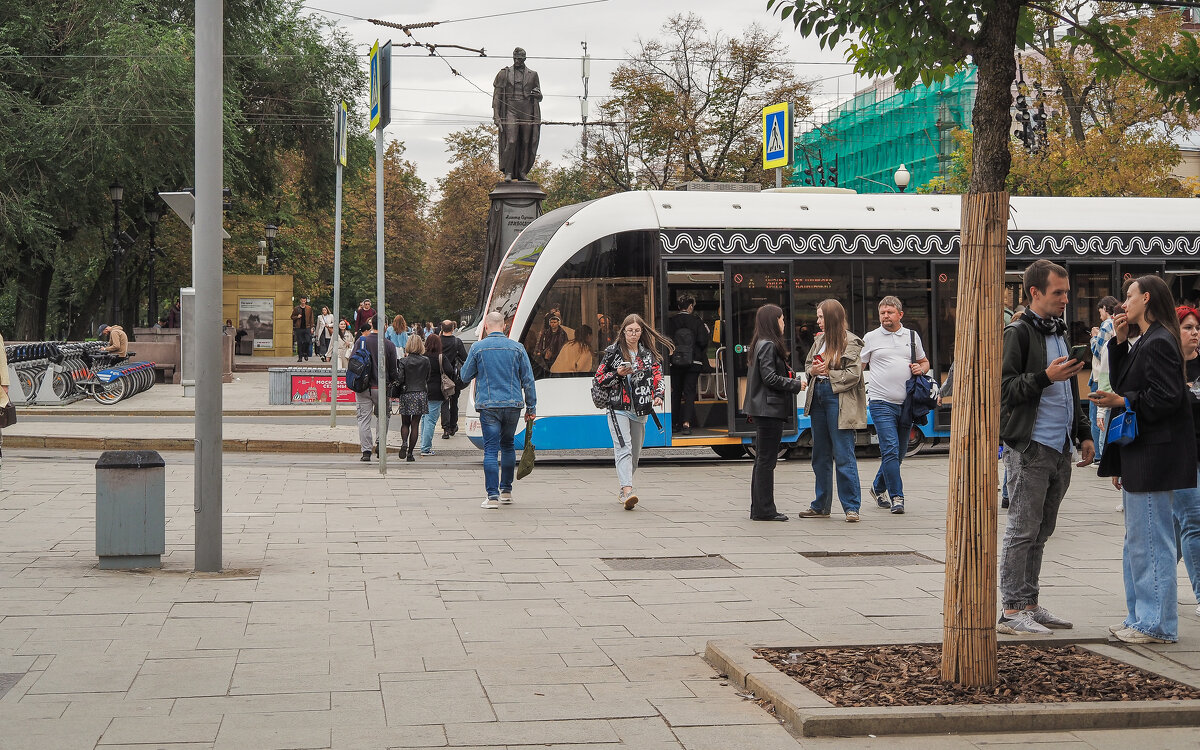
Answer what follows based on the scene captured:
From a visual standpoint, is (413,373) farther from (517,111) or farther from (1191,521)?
(517,111)

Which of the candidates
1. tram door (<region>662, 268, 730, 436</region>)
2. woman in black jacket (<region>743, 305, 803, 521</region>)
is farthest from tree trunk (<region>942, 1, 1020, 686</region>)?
tram door (<region>662, 268, 730, 436</region>)

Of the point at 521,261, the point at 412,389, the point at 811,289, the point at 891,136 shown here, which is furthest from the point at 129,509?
the point at 891,136

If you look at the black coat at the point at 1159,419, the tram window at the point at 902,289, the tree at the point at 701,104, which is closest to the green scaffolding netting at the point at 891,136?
the tree at the point at 701,104

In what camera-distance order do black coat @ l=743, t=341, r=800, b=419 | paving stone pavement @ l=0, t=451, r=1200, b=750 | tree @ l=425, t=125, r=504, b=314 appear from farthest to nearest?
tree @ l=425, t=125, r=504, b=314 → black coat @ l=743, t=341, r=800, b=419 → paving stone pavement @ l=0, t=451, r=1200, b=750

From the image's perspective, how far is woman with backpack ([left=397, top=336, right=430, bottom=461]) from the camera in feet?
50.4

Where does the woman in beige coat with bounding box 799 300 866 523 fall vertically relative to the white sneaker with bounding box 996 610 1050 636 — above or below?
above

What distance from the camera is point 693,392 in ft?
50.1

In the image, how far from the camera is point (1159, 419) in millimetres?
6000

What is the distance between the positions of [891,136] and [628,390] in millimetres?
50025

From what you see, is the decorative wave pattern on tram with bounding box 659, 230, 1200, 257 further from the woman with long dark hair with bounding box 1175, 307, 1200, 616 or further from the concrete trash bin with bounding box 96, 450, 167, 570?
the woman with long dark hair with bounding box 1175, 307, 1200, 616

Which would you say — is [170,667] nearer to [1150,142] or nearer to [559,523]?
[559,523]

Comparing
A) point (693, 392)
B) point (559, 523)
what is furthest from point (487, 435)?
point (693, 392)

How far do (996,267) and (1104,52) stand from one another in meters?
1.58

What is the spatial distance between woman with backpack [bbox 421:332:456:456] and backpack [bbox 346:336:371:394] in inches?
47.6
